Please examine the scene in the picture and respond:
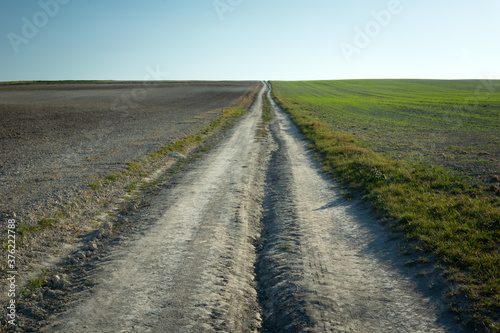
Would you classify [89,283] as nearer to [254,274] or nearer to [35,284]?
[35,284]

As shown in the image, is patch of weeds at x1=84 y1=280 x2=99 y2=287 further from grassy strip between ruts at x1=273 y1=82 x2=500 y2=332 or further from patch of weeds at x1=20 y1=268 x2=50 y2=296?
grassy strip between ruts at x1=273 y1=82 x2=500 y2=332

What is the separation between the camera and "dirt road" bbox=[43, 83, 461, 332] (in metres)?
4.48

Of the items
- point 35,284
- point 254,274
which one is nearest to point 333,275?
point 254,274

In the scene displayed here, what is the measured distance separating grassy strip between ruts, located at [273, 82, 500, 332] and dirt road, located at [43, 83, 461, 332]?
543mm

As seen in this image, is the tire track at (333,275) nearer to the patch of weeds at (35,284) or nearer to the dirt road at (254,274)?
the dirt road at (254,274)

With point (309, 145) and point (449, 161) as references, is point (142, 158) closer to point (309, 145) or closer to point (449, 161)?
point (309, 145)

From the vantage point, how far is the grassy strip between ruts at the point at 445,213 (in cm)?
483

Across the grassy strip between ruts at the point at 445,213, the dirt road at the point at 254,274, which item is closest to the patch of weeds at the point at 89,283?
the dirt road at the point at 254,274

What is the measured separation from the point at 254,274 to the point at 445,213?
4940 mm

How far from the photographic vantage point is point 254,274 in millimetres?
5832

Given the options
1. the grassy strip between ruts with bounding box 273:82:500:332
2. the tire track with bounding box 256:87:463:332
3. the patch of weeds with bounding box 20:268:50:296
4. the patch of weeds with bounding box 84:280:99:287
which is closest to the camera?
the tire track with bounding box 256:87:463:332

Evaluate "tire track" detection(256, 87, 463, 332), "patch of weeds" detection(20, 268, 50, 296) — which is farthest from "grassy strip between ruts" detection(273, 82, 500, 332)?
"patch of weeds" detection(20, 268, 50, 296)

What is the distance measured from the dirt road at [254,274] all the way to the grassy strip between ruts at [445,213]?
543mm

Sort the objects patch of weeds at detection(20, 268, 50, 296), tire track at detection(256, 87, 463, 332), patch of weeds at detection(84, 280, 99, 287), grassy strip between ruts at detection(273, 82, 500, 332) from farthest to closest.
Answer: patch of weeds at detection(84, 280, 99, 287) < patch of weeds at detection(20, 268, 50, 296) < grassy strip between ruts at detection(273, 82, 500, 332) < tire track at detection(256, 87, 463, 332)
